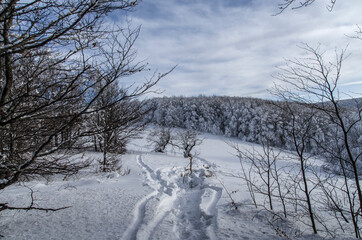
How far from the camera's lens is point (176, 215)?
14.4 feet

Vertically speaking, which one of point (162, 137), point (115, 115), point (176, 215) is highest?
point (115, 115)

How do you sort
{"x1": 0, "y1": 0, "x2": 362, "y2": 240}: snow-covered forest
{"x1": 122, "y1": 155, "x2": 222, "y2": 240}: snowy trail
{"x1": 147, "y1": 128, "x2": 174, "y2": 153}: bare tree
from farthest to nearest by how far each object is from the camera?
1. {"x1": 147, "y1": 128, "x2": 174, "y2": 153}: bare tree
2. {"x1": 122, "y1": 155, "x2": 222, "y2": 240}: snowy trail
3. {"x1": 0, "y1": 0, "x2": 362, "y2": 240}: snow-covered forest

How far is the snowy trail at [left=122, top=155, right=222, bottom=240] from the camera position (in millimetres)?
3500

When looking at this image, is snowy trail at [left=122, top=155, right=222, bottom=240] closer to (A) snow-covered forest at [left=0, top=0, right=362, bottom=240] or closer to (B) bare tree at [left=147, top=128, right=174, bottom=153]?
(A) snow-covered forest at [left=0, top=0, right=362, bottom=240]

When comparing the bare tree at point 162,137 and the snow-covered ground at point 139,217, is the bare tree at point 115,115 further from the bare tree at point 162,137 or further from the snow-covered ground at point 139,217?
the bare tree at point 162,137

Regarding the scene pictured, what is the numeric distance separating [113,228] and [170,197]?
2255 millimetres

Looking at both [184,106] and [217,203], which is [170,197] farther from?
[184,106]

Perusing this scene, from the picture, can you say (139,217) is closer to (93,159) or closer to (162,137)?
(93,159)

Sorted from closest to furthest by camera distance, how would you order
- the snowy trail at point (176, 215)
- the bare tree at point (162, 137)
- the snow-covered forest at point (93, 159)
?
the snow-covered forest at point (93, 159) → the snowy trail at point (176, 215) → the bare tree at point (162, 137)

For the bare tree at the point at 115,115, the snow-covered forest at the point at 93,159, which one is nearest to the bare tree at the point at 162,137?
the bare tree at the point at 115,115

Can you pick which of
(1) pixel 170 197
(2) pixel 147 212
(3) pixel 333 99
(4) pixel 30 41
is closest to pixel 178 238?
(2) pixel 147 212

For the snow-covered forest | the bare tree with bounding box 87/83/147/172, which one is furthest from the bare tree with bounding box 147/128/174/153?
the snow-covered forest

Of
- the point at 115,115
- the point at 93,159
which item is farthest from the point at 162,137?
the point at 93,159

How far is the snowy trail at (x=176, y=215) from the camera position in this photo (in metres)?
3.50
